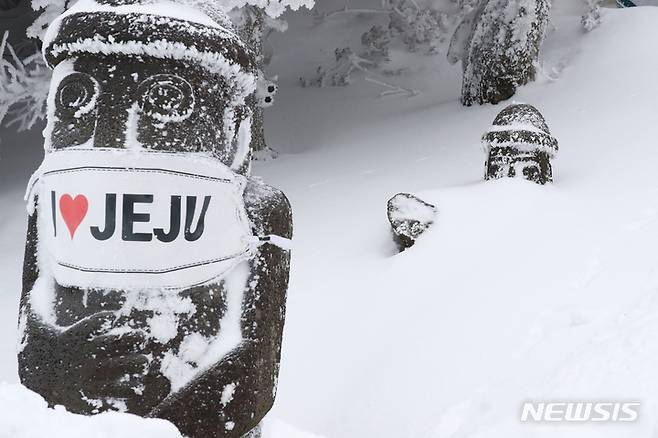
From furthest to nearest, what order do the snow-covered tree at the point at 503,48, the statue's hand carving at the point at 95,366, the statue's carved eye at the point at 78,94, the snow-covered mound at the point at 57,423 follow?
the snow-covered tree at the point at 503,48 → the statue's carved eye at the point at 78,94 → the statue's hand carving at the point at 95,366 → the snow-covered mound at the point at 57,423

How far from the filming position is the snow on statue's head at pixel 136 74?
6.26ft

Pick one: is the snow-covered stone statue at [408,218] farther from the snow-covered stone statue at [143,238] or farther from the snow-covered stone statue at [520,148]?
the snow-covered stone statue at [143,238]

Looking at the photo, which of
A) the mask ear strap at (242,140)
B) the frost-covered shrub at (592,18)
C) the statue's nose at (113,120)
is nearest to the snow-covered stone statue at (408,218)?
the mask ear strap at (242,140)

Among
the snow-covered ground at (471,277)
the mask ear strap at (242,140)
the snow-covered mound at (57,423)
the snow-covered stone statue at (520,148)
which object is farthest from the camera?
the snow-covered stone statue at (520,148)

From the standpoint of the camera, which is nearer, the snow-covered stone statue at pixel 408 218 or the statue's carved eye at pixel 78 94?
the statue's carved eye at pixel 78 94

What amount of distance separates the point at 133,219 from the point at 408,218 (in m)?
3.10

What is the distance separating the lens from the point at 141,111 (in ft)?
6.35

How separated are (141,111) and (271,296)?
0.71 meters

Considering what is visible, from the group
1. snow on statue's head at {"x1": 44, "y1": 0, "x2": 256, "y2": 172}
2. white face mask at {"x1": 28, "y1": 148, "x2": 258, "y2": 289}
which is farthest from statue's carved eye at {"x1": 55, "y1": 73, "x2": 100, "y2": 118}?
white face mask at {"x1": 28, "y1": 148, "x2": 258, "y2": 289}

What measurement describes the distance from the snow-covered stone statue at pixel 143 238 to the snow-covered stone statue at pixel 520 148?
3501mm

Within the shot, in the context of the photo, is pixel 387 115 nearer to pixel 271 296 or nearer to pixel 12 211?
pixel 12 211

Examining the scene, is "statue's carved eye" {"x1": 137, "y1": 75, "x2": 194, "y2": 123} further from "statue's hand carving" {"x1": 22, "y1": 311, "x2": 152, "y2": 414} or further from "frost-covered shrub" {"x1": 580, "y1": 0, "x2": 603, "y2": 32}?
"frost-covered shrub" {"x1": 580, "y1": 0, "x2": 603, "y2": 32}

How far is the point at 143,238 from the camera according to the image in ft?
6.20

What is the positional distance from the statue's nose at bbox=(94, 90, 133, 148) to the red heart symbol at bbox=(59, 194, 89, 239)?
0.17 meters
